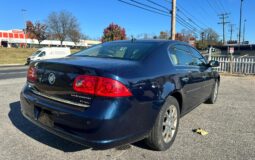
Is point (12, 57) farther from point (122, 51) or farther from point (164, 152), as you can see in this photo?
point (164, 152)

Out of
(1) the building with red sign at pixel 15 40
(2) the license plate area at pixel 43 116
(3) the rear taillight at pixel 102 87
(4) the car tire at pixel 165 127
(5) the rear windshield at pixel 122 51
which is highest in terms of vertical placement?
(1) the building with red sign at pixel 15 40

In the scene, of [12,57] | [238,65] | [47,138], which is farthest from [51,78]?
[12,57]

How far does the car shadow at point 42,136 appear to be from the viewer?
10.9ft

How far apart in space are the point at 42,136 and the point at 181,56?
8.35 feet

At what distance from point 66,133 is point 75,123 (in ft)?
0.66

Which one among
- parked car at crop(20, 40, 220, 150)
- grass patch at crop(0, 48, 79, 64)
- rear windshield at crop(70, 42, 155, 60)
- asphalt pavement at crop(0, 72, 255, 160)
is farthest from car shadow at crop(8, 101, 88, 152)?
grass patch at crop(0, 48, 79, 64)

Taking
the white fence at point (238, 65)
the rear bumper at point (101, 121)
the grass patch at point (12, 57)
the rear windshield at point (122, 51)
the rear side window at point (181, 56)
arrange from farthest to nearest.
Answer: the grass patch at point (12, 57)
the white fence at point (238, 65)
the rear side window at point (181, 56)
the rear windshield at point (122, 51)
the rear bumper at point (101, 121)

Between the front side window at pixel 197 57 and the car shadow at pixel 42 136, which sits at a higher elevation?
the front side window at pixel 197 57

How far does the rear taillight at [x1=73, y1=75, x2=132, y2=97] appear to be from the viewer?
8.22 feet

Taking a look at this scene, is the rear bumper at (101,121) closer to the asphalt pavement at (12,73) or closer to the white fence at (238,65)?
the asphalt pavement at (12,73)

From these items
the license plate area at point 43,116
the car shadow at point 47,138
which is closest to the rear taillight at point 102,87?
the license plate area at point 43,116

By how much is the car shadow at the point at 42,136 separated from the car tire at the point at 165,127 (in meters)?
0.98

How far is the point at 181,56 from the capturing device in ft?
13.5

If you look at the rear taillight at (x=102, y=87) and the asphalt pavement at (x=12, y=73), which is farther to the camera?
the asphalt pavement at (x=12, y=73)
